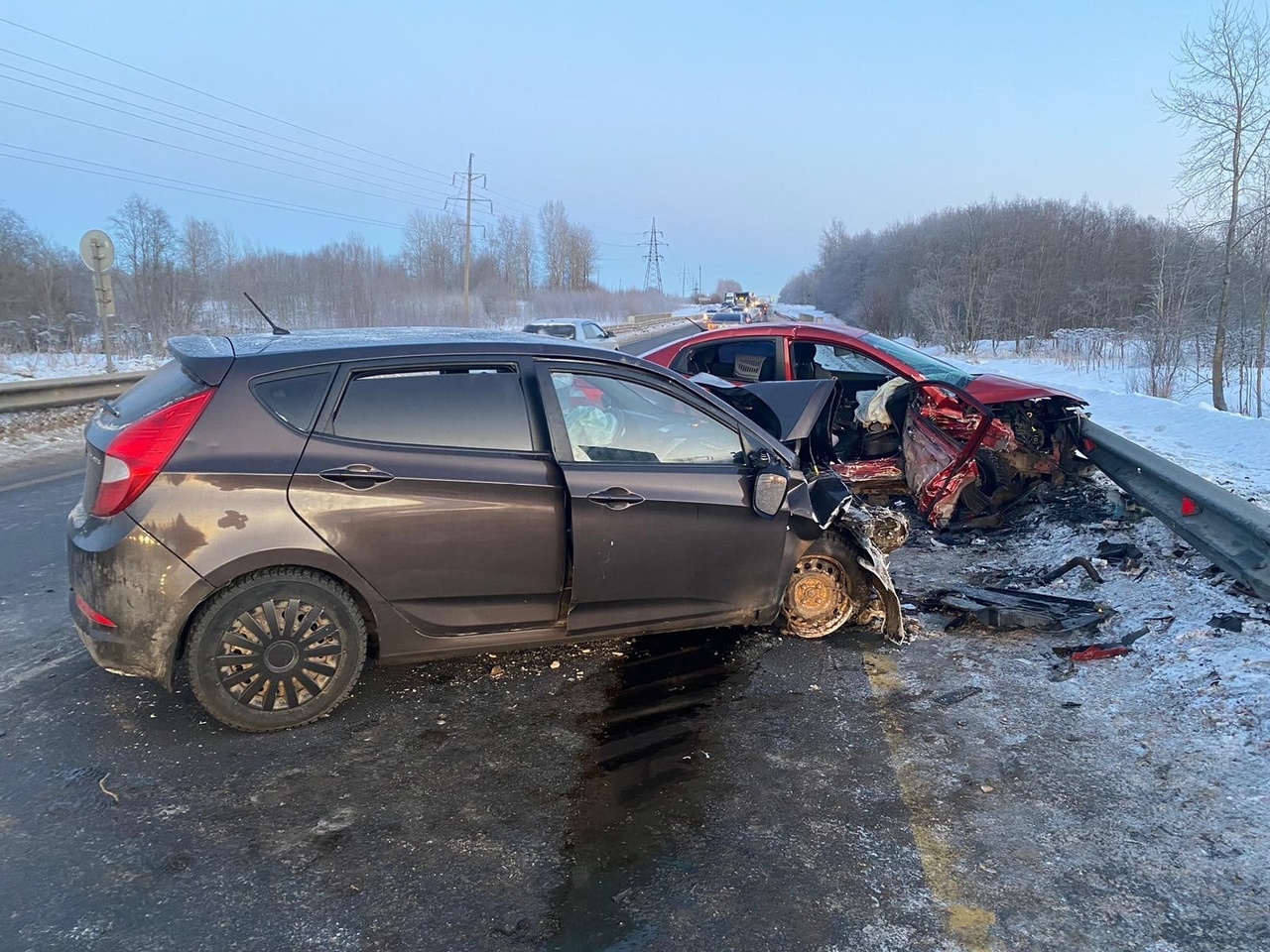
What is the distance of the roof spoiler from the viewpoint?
3535mm

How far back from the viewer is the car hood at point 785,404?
5.60 meters

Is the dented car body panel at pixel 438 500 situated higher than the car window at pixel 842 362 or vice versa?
the car window at pixel 842 362

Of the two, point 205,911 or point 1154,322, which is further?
point 1154,322

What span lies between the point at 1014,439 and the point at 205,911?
22.7 ft

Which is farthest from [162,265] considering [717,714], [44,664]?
[717,714]

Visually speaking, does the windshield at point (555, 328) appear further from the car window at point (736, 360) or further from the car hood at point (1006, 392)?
the car hood at point (1006, 392)

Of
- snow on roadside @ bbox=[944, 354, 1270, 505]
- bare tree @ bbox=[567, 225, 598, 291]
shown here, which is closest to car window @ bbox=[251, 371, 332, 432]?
snow on roadside @ bbox=[944, 354, 1270, 505]

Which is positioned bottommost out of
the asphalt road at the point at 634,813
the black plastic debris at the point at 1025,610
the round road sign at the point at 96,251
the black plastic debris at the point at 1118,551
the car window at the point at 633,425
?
the asphalt road at the point at 634,813

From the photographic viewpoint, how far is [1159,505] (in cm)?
564

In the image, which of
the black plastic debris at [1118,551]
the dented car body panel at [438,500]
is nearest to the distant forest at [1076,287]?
the black plastic debris at [1118,551]

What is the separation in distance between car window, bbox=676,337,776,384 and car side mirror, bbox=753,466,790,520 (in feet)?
13.0

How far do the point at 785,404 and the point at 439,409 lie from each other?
2.86m

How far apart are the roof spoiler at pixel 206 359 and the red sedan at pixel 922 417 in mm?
4989

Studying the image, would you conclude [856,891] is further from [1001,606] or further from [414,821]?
[1001,606]
